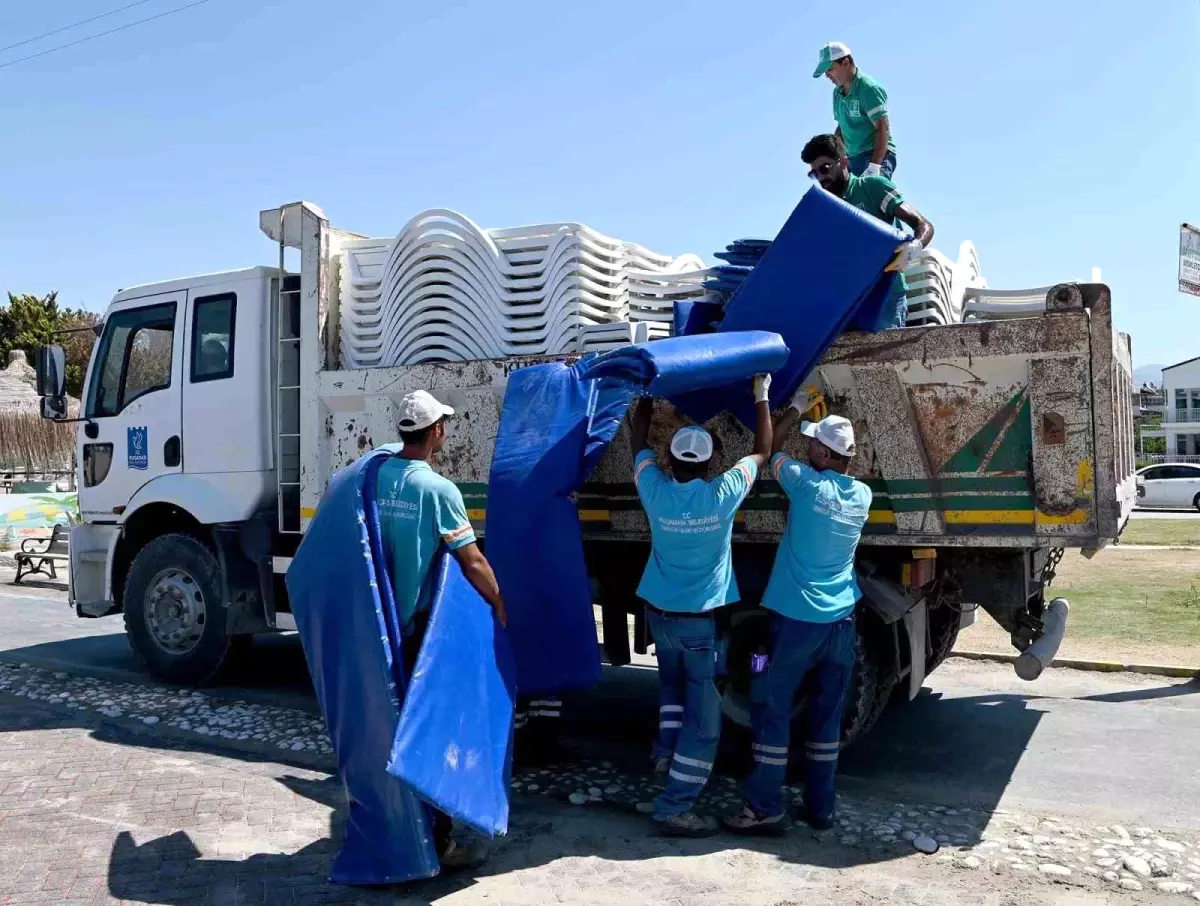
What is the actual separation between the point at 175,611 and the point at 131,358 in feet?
6.34

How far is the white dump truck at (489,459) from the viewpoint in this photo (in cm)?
462

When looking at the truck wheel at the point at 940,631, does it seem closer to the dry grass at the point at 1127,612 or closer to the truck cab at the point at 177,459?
the dry grass at the point at 1127,612

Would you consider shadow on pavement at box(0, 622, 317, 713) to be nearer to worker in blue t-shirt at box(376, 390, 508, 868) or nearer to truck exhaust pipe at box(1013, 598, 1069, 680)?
worker in blue t-shirt at box(376, 390, 508, 868)

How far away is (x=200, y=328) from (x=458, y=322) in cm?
233

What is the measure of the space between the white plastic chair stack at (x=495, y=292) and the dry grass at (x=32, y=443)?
856 inches

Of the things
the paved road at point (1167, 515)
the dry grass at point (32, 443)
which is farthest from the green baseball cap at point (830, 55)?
the dry grass at point (32, 443)

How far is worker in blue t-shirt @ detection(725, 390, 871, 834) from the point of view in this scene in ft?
14.8

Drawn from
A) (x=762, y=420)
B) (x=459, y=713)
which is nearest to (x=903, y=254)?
(x=762, y=420)

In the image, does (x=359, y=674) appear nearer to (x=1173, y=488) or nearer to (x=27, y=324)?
(x=1173, y=488)

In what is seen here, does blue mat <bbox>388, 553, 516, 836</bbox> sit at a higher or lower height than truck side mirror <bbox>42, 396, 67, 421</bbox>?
lower

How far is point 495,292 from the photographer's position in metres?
6.24

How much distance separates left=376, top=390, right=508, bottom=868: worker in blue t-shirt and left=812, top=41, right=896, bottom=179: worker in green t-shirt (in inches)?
125

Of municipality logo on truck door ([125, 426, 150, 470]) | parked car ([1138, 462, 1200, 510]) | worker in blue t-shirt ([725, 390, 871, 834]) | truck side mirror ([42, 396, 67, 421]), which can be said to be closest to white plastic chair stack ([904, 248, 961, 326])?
worker in blue t-shirt ([725, 390, 871, 834])

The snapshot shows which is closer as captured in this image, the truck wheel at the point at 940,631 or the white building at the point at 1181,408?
the truck wheel at the point at 940,631
